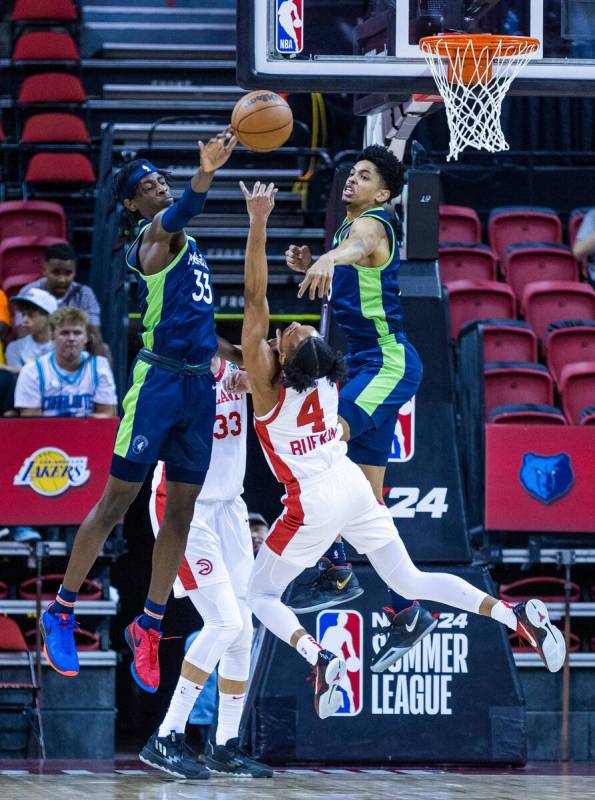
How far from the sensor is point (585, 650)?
1095cm

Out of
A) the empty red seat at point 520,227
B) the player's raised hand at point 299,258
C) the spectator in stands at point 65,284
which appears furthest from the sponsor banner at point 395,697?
the empty red seat at point 520,227

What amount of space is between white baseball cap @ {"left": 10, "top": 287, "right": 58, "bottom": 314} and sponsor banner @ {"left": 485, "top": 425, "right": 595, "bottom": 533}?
320 centimetres

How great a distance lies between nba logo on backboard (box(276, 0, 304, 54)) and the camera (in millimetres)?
8047

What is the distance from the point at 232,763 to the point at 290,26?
149 inches

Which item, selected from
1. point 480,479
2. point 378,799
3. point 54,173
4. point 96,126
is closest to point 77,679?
point 480,479

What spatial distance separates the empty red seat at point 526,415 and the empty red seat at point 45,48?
6419 millimetres

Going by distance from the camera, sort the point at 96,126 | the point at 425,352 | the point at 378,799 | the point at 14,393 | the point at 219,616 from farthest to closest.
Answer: the point at 96,126 → the point at 14,393 → the point at 425,352 → the point at 219,616 → the point at 378,799

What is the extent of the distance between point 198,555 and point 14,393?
2.77 metres

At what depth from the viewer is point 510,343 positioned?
12133 millimetres

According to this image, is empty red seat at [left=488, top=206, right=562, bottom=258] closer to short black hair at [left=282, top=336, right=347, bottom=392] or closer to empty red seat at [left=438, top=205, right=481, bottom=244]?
empty red seat at [left=438, top=205, right=481, bottom=244]

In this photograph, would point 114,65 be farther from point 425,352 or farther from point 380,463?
point 380,463

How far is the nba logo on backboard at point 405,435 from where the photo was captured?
9.65 meters

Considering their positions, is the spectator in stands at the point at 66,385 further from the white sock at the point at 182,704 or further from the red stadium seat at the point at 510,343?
the red stadium seat at the point at 510,343

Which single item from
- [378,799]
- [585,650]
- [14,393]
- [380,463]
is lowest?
[378,799]
